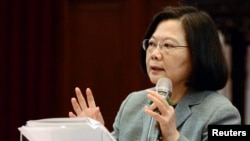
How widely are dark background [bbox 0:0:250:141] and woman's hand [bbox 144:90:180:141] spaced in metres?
2.43

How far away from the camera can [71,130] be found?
53.8 inches

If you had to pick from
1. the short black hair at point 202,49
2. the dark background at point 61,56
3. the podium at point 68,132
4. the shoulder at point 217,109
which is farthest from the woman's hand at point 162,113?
the dark background at point 61,56

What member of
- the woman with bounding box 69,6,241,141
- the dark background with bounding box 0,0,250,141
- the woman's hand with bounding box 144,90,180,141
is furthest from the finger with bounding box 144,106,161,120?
the dark background with bounding box 0,0,250,141

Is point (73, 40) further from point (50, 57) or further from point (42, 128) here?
point (42, 128)

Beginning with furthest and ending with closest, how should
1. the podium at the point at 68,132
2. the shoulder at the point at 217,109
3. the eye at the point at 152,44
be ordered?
1. the eye at the point at 152,44
2. the shoulder at the point at 217,109
3. the podium at the point at 68,132

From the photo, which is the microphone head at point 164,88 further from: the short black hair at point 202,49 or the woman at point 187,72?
the short black hair at point 202,49

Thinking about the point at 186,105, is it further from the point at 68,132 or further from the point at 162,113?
the point at 68,132

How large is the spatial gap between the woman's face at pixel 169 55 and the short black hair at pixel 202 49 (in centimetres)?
2

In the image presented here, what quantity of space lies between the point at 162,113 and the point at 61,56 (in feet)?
8.64

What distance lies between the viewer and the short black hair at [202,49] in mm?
1848

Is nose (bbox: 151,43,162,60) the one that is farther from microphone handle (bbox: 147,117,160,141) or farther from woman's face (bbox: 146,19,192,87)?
microphone handle (bbox: 147,117,160,141)

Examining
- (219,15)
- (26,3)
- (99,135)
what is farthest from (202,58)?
(219,15)

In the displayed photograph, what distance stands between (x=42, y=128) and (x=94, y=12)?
2709 mm

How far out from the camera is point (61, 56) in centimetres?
403
